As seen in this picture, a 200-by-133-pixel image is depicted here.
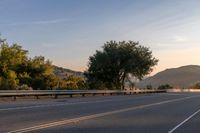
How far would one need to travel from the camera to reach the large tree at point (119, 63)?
79.5 meters

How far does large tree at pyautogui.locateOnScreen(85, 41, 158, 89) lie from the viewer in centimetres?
7950

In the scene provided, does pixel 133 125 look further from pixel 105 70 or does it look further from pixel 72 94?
pixel 105 70

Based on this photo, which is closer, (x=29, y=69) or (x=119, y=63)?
(x=29, y=69)

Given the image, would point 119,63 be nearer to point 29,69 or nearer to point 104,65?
point 104,65

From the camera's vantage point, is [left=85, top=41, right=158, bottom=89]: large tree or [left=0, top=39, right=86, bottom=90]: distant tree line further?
[left=85, top=41, right=158, bottom=89]: large tree

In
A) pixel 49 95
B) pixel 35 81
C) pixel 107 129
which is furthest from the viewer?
pixel 35 81

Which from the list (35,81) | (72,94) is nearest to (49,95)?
(72,94)

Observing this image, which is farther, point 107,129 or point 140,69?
point 140,69

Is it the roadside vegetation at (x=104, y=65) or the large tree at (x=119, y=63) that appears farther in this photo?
the large tree at (x=119, y=63)

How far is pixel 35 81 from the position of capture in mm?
65562

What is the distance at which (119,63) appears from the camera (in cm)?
8125

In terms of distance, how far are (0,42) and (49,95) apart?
28.9 m

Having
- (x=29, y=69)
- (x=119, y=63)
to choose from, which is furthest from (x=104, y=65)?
(x=29, y=69)

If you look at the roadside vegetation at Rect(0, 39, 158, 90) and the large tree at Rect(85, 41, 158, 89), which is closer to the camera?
the roadside vegetation at Rect(0, 39, 158, 90)
